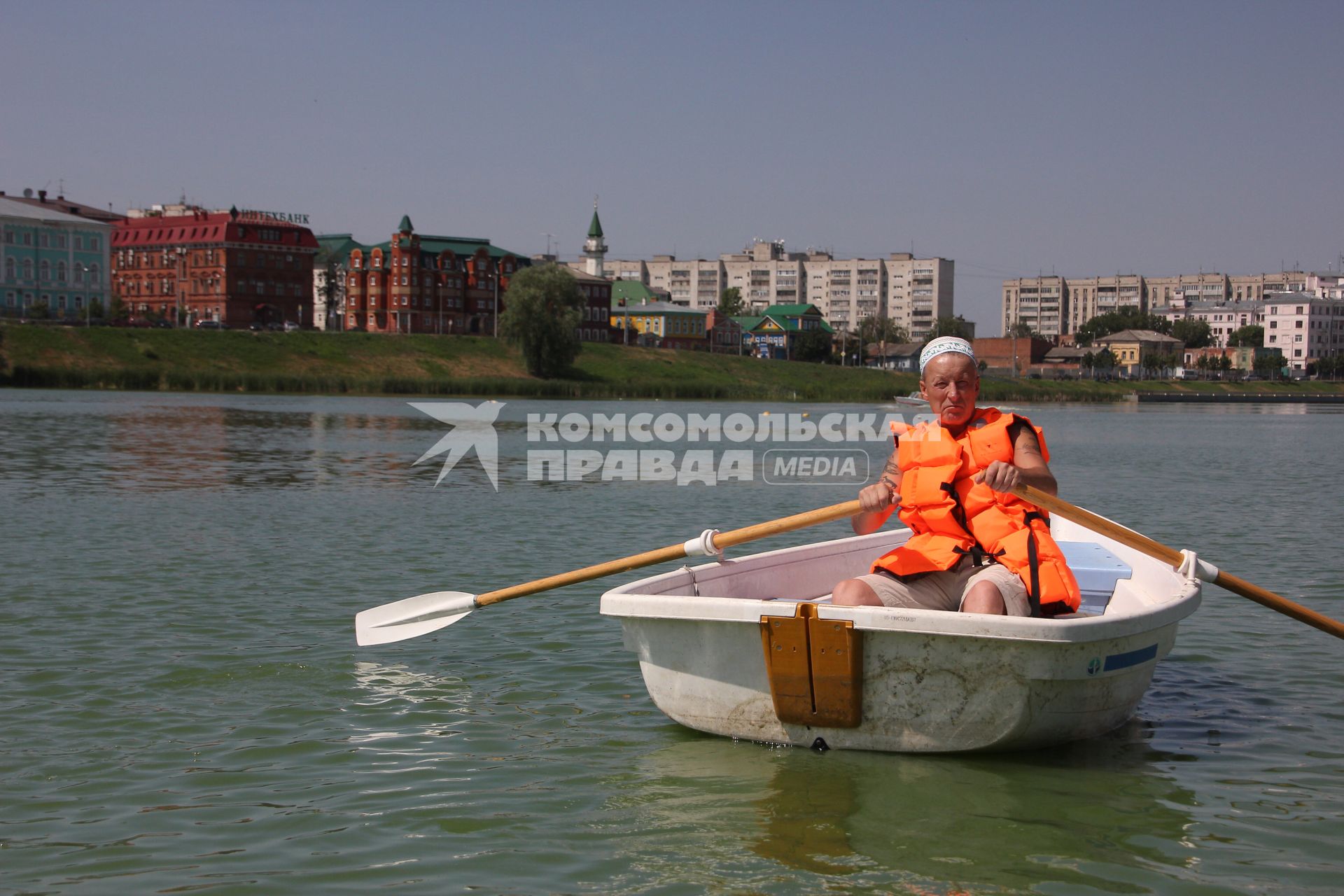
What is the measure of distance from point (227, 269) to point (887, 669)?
11633 centimetres

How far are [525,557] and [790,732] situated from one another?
7.55 metres

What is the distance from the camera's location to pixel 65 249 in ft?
362

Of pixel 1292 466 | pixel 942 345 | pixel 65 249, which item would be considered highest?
pixel 65 249

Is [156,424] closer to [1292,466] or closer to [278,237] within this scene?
[1292,466]

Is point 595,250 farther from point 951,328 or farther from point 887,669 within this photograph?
point 887,669

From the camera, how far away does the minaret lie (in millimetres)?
158250

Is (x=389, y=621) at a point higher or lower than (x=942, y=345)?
lower

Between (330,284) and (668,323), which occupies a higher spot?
(330,284)

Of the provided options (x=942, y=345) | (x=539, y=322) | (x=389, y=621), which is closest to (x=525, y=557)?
(x=389, y=621)

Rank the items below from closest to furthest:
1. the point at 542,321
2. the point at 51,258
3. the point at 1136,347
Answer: the point at 542,321, the point at 51,258, the point at 1136,347

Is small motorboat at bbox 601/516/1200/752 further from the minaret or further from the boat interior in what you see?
the minaret
